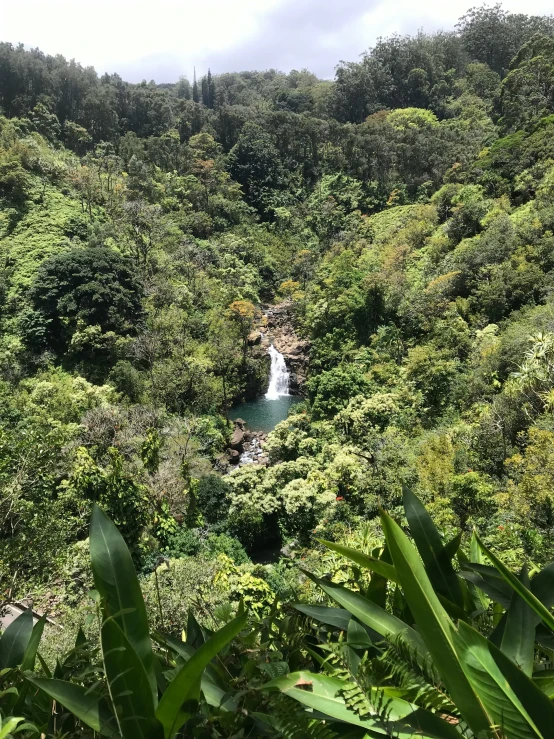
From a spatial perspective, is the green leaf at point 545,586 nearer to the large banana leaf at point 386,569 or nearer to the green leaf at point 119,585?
the large banana leaf at point 386,569

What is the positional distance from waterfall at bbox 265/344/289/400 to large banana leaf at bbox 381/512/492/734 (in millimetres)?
16293

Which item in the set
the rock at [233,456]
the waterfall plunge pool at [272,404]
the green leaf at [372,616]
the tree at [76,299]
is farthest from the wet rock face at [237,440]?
the green leaf at [372,616]

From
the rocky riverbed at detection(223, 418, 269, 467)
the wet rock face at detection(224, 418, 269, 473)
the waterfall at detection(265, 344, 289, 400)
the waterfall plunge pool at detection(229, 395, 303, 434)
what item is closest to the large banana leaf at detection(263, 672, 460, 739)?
the wet rock face at detection(224, 418, 269, 473)

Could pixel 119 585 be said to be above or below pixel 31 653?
above

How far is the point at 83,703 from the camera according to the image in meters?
0.65

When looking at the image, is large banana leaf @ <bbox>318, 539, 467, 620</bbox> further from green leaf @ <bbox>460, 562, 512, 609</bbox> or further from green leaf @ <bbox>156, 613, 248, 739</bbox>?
green leaf @ <bbox>156, 613, 248, 739</bbox>

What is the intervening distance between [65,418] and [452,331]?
33.5ft

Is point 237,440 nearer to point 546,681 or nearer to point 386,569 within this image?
point 386,569

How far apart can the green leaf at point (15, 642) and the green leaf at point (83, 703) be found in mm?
327

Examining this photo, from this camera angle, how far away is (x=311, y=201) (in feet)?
84.9

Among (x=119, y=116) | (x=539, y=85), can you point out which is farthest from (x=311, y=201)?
(x=119, y=116)

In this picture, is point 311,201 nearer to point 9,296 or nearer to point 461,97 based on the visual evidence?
point 461,97

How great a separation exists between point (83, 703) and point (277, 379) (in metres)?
16.7

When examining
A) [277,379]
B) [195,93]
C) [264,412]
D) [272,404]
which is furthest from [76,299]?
[195,93]
